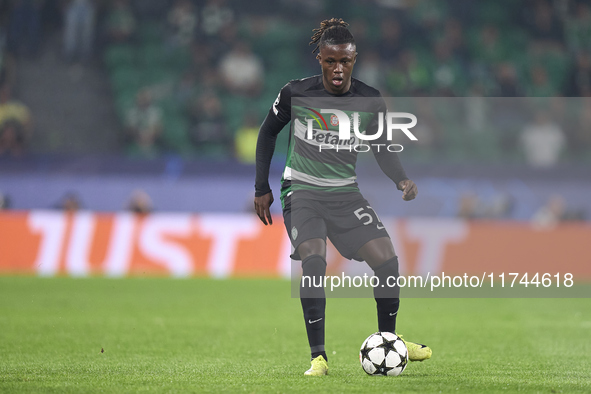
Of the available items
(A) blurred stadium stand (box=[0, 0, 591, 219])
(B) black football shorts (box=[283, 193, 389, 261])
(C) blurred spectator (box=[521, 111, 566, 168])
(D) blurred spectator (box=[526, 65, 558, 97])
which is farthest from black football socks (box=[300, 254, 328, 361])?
(D) blurred spectator (box=[526, 65, 558, 97])

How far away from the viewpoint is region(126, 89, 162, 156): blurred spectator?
1752cm

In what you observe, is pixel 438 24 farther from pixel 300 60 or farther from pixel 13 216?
pixel 13 216

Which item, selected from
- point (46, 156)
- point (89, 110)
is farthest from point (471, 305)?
point (89, 110)

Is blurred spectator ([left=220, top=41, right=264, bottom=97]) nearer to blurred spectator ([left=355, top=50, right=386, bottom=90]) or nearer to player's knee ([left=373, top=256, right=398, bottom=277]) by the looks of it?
blurred spectator ([left=355, top=50, right=386, bottom=90])

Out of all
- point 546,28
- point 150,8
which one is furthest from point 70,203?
point 546,28

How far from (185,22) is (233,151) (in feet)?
13.7

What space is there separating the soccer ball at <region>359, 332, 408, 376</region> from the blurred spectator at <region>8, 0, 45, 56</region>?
15.6 m

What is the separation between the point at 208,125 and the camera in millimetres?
17812

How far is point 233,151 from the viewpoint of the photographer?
1759 cm

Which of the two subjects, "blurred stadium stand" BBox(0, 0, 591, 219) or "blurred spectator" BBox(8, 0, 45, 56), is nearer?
"blurred stadium stand" BBox(0, 0, 591, 219)

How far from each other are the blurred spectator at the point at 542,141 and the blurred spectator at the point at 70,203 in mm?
8675

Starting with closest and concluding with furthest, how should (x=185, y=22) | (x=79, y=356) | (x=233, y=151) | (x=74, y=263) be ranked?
(x=79, y=356) < (x=74, y=263) < (x=233, y=151) < (x=185, y=22)

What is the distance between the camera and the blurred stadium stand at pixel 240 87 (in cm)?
1644

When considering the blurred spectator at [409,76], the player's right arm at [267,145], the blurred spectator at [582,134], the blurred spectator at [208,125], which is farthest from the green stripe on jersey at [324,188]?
the blurred spectator at [409,76]
